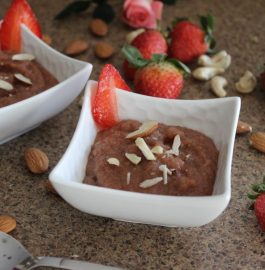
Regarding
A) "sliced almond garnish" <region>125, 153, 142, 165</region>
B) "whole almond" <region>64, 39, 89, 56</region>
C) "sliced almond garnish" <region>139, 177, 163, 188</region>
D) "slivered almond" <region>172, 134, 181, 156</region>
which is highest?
"sliced almond garnish" <region>125, 153, 142, 165</region>

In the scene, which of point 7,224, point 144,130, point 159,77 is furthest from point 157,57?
point 7,224

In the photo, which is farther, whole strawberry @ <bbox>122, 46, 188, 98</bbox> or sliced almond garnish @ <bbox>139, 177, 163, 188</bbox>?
whole strawberry @ <bbox>122, 46, 188, 98</bbox>

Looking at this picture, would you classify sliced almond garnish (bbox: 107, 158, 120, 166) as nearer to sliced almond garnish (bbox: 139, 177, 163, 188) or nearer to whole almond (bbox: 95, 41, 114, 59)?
sliced almond garnish (bbox: 139, 177, 163, 188)

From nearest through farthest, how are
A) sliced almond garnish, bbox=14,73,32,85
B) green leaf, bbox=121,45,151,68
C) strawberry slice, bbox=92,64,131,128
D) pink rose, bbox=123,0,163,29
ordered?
strawberry slice, bbox=92,64,131,128 < sliced almond garnish, bbox=14,73,32,85 < green leaf, bbox=121,45,151,68 < pink rose, bbox=123,0,163,29

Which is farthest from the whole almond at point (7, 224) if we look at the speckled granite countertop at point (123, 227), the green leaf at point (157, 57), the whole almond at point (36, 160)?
the green leaf at point (157, 57)

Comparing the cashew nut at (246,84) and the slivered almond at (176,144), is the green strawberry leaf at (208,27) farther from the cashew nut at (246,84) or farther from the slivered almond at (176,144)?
the slivered almond at (176,144)

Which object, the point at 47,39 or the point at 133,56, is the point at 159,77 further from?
the point at 47,39

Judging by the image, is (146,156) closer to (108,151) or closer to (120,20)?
(108,151)

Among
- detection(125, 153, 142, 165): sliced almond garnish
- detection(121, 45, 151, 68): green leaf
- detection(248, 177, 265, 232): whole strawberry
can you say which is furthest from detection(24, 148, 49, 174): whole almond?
detection(248, 177, 265, 232): whole strawberry
